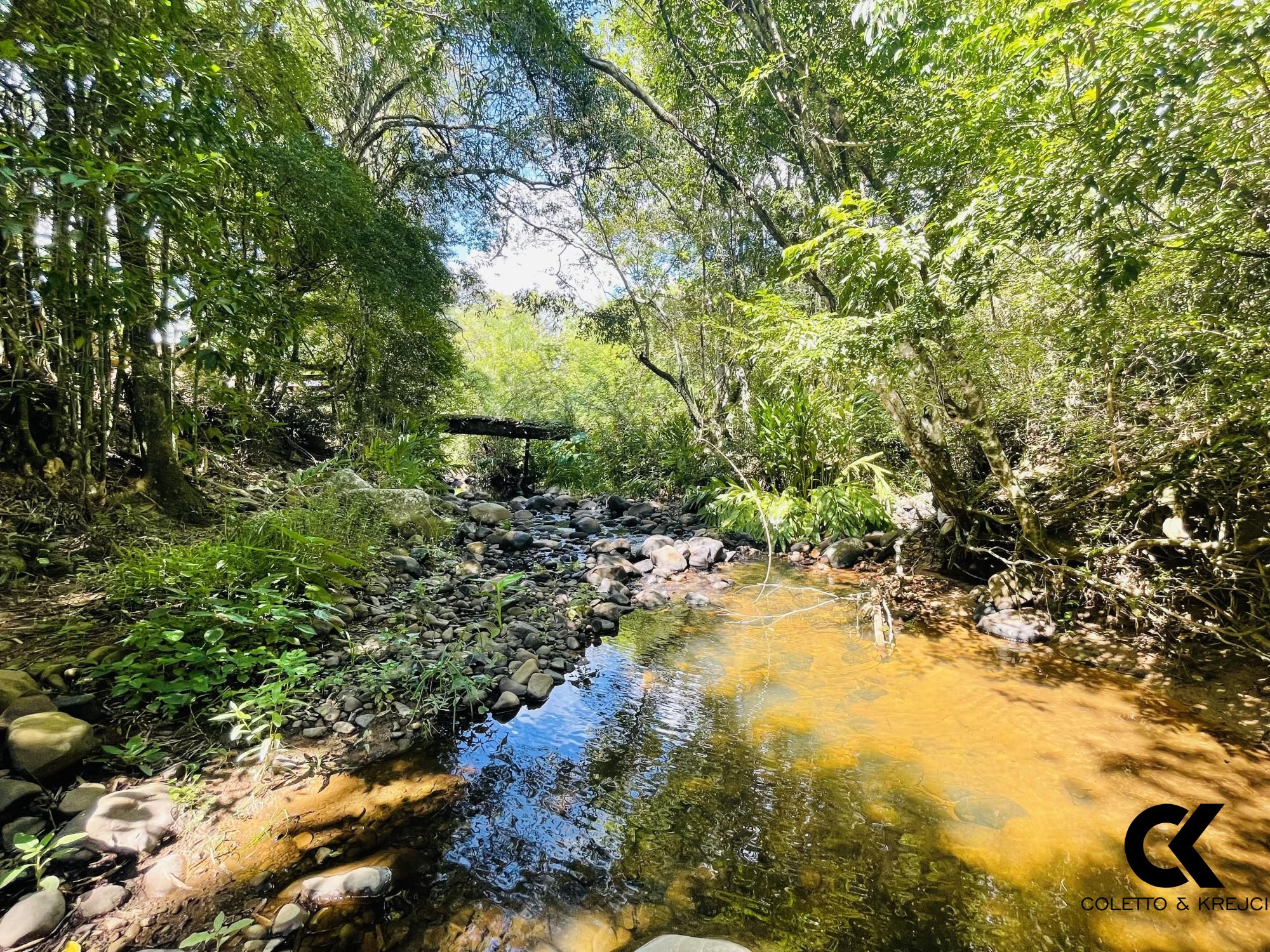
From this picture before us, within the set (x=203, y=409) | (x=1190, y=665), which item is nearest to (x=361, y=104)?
(x=203, y=409)

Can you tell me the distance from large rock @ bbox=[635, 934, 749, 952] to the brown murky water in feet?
0.42

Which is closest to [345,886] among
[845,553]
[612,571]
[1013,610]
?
[612,571]

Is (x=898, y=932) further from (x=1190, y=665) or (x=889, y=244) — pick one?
(x=889, y=244)

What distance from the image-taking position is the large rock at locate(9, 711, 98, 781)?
72.4 inches

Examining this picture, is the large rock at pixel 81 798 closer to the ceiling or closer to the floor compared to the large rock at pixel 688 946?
closer to the ceiling

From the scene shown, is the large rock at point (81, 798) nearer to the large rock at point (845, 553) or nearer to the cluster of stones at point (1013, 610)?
the cluster of stones at point (1013, 610)

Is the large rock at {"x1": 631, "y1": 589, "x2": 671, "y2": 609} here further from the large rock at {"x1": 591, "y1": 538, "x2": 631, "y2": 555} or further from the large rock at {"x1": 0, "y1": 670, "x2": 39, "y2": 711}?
the large rock at {"x1": 0, "y1": 670, "x2": 39, "y2": 711}

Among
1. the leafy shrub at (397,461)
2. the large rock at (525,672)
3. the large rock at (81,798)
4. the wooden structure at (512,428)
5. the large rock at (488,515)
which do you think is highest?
the wooden structure at (512,428)

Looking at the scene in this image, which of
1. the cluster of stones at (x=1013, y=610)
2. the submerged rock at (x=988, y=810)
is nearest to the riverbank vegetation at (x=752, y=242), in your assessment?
the cluster of stones at (x=1013, y=610)

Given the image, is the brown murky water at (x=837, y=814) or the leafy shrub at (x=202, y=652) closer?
the brown murky water at (x=837, y=814)

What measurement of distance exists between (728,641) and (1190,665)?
117 inches

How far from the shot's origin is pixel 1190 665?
127 inches

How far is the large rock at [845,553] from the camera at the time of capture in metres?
6.09

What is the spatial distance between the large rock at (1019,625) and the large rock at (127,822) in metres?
→ 5.15
